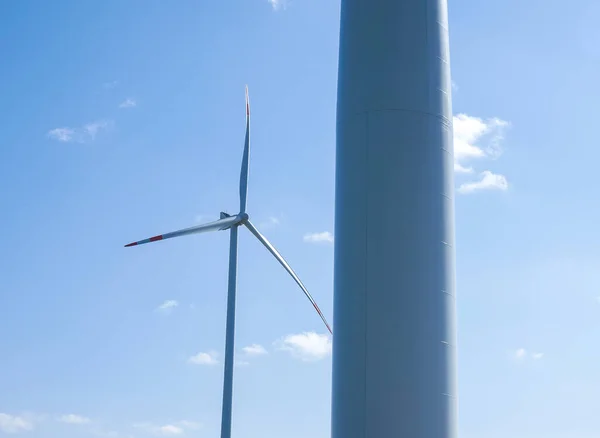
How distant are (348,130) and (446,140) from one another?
230 centimetres

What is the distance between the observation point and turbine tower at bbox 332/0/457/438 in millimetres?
16219

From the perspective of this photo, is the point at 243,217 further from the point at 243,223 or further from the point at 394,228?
the point at 394,228

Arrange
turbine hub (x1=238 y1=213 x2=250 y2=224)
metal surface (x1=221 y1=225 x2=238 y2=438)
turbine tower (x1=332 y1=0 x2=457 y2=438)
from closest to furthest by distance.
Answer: turbine tower (x1=332 y1=0 x2=457 y2=438)
metal surface (x1=221 y1=225 x2=238 y2=438)
turbine hub (x1=238 y1=213 x2=250 y2=224)

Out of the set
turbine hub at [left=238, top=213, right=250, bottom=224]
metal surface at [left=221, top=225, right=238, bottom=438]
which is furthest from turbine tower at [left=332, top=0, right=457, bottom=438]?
turbine hub at [left=238, top=213, right=250, bottom=224]

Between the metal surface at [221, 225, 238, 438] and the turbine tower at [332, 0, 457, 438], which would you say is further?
the metal surface at [221, 225, 238, 438]

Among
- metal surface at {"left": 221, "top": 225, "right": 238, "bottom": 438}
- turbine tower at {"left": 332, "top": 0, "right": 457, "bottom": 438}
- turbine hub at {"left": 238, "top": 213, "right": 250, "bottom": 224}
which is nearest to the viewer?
turbine tower at {"left": 332, "top": 0, "right": 457, "bottom": 438}

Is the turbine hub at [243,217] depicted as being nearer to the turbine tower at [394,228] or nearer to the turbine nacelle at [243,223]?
the turbine nacelle at [243,223]

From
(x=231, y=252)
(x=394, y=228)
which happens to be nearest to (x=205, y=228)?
(x=231, y=252)

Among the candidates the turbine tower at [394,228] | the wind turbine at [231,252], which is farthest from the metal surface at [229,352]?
the turbine tower at [394,228]

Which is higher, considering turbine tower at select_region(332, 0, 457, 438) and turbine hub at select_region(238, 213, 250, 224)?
turbine hub at select_region(238, 213, 250, 224)

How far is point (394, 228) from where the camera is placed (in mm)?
17031

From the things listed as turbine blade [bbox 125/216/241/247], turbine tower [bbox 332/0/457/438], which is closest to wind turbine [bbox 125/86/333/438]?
turbine blade [bbox 125/216/241/247]

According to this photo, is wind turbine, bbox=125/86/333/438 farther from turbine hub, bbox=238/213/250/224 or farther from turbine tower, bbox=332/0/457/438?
turbine tower, bbox=332/0/457/438

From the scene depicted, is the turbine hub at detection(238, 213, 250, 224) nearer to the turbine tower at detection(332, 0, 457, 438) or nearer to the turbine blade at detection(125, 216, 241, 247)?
the turbine blade at detection(125, 216, 241, 247)
